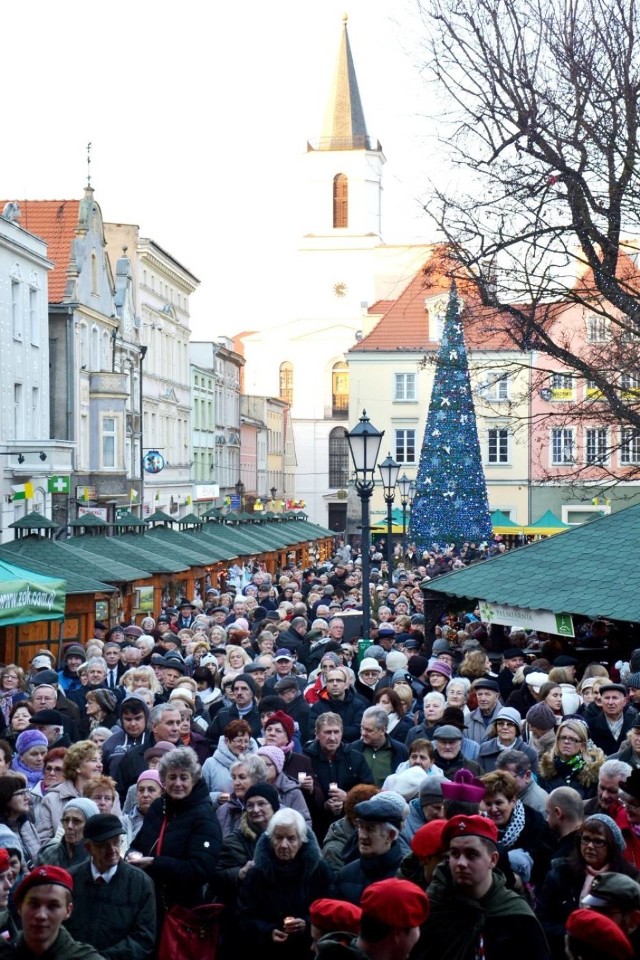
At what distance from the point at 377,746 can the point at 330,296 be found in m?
89.8

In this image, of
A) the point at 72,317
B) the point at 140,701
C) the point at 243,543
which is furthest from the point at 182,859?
the point at 72,317

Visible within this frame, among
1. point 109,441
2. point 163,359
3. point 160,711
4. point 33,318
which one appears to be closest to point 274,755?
point 160,711

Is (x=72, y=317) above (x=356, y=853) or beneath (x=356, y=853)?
above

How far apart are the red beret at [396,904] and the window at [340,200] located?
98.9m

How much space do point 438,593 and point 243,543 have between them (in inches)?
723

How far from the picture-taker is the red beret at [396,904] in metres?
4.77

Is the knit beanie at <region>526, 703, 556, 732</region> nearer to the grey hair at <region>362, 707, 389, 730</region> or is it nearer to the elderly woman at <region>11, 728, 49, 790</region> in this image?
the grey hair at <region>362, 707, 389, 730</region>

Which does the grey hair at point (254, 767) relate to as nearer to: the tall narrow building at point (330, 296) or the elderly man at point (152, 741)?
the elderly man at point (152, 741)

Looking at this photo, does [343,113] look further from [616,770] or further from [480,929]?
[480,929]

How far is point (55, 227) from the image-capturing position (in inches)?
1943

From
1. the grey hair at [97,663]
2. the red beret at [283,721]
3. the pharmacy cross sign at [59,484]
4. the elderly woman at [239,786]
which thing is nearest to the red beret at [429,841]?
the elderly woman at [239,786]

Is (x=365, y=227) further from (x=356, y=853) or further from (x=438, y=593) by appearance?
(x=356, y=853)

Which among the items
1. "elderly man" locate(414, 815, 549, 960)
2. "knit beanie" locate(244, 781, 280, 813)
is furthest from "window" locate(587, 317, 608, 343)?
"elderly man" locate(414, 815, 549, 960)

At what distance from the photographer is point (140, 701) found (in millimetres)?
10578
